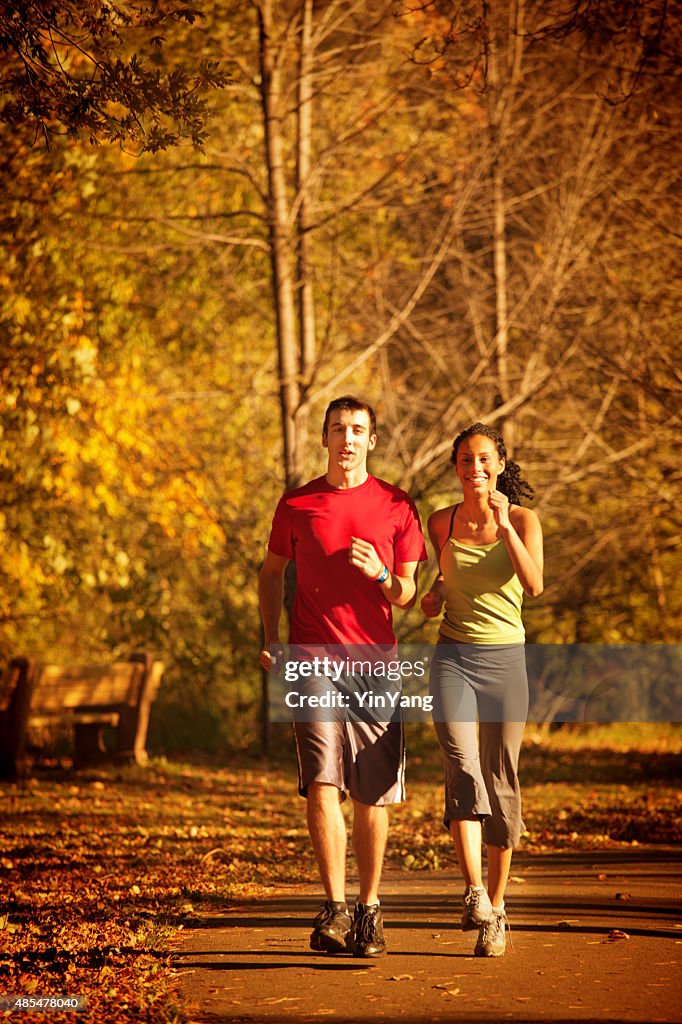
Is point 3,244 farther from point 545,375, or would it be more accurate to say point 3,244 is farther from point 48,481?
point 545,375

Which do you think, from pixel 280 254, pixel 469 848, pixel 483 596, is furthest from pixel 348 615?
pixel 280 254

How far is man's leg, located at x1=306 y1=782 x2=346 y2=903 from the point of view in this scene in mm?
5305

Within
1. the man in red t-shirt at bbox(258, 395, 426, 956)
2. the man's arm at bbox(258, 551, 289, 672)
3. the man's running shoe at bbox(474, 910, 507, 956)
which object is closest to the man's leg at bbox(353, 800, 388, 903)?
the man in red t-shirt at bbox(258, 395, 426, 956)

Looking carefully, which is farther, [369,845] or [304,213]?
[304,213]

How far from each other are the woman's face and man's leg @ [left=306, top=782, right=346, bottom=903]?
1.35 m

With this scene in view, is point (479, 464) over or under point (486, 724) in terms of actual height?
over

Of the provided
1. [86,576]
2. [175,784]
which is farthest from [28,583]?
[175,784]

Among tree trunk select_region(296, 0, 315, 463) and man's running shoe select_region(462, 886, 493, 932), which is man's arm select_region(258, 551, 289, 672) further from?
tree trunk select_region(296, 0, 315, 463)

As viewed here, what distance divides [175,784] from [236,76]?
5.98m

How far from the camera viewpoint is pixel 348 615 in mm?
5379

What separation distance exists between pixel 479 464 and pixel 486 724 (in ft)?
3.47

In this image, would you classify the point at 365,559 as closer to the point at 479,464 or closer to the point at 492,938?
the point at 479,464

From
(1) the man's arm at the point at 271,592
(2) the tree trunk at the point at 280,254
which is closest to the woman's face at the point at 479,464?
(1) the man's arm at the point at 271,592

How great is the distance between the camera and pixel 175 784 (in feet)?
38.0
